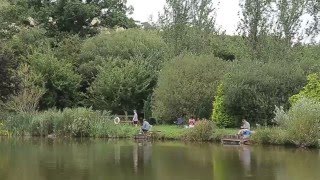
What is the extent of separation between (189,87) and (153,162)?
1621 cm

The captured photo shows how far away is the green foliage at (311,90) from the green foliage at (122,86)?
15.4 m

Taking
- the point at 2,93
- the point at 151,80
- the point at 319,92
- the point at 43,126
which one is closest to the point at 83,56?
the point at 151,80

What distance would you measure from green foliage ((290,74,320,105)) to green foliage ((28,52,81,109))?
70.9ft

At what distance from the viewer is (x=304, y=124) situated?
90.0ft

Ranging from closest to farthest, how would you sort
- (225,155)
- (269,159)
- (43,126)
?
(269,159) → (225,155) → (43,126)

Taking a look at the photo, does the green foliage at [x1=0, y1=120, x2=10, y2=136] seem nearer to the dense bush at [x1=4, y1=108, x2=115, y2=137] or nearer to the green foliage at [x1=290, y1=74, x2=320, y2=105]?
the dense bush at [x1=4, y1=108, x2=115, y2=137]

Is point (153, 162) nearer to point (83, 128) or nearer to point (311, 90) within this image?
point (311, 90)

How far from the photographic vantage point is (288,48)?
1577 inches

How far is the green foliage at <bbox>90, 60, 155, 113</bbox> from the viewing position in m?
43.9

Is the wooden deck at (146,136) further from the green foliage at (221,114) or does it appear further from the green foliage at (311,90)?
the green foliage at (311,90)

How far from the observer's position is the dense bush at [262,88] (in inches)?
1342

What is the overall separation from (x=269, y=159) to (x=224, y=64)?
676 inches

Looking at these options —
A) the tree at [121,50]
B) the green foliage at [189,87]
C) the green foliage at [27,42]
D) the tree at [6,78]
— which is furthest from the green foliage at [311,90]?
the green foliage at [27,42]

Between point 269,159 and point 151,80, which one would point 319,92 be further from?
point 151,80
